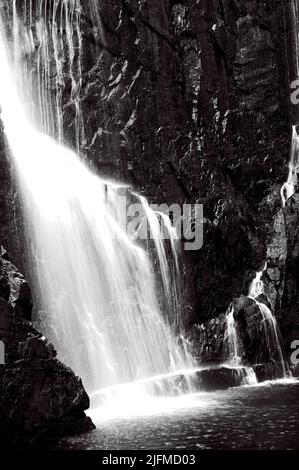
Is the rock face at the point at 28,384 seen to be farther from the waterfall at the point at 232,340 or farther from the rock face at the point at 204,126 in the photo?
the rock face at the point at 204,126

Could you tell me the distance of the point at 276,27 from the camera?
3725 centimetres

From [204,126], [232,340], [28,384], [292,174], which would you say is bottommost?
[232,340]

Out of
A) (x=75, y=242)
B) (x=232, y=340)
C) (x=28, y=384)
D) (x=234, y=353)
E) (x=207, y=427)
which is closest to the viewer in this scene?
(x=28, y=384)

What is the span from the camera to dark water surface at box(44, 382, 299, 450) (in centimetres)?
1505

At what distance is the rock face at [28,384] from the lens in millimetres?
15727

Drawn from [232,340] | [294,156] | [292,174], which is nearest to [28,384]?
[232,340]

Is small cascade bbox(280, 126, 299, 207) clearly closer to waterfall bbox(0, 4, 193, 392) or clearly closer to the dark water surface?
waterfall bbox(0, 4, 193, 392)

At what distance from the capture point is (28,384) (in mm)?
16266

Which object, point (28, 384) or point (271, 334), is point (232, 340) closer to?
point (271, 334)

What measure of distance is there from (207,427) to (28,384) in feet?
16.4

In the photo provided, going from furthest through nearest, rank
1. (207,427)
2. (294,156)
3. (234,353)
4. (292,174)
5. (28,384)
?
1. (294,156)
2. (292,174)
3. (234,353)
4. (207,427)
5. (28,384)

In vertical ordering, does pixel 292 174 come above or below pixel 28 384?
above

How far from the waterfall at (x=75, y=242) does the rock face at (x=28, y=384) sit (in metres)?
4.44

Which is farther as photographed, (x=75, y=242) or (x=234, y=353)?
(x=234, y=353)
